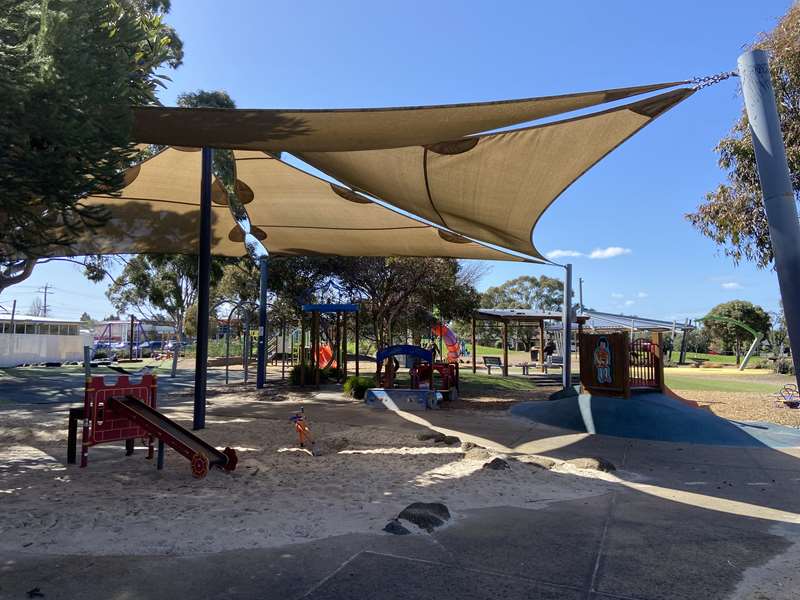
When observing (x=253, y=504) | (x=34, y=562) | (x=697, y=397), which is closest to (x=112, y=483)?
(x=253, y=504)

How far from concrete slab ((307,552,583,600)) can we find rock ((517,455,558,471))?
12.3ft

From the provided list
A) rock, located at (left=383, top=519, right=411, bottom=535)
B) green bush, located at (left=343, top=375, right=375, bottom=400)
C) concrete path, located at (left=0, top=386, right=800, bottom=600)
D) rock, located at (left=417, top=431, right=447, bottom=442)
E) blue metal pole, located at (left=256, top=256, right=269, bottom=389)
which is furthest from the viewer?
blue metal pole, located at (left=256, top=256, right=269, bottom=389)

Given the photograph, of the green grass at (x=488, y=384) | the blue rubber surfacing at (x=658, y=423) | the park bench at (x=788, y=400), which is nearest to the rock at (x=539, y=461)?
the blue rubber surfacing at (x=658, y=423)

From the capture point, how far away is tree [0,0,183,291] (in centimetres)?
478

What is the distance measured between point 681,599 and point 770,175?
2880 mm

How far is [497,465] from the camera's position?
23.0 feet

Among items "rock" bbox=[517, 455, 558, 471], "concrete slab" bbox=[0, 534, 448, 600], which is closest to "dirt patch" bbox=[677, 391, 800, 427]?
"rock" bbox=[517, 455, 558, 471]

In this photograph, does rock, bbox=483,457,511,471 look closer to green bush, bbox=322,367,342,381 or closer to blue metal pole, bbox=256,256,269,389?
blue metal pole, bbox=256,256,269,389

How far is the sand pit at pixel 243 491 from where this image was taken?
445 centimetres

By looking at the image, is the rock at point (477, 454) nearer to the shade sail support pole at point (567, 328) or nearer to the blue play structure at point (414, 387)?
the blue play structure at point (414, 387)

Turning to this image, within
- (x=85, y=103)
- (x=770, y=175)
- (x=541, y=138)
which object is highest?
(x=541, y=138)

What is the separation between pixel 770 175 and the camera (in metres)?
3.80

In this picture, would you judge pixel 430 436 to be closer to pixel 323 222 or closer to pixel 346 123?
pixel 346 123

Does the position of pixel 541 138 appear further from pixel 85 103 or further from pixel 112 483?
pixel 112 483
